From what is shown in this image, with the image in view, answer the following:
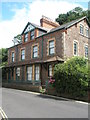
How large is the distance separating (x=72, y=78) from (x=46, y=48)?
28.5 ft

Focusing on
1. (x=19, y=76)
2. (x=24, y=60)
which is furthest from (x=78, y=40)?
(x=19, y=76)

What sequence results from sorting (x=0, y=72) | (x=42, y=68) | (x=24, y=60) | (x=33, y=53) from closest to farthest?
(x=42, y=68), (x=33, y=53), (x=24, y=60), (x=0, y=72)

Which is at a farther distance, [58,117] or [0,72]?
[0,72]

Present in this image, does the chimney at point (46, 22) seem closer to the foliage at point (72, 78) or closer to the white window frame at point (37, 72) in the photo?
the white window frame at point (37, 72)

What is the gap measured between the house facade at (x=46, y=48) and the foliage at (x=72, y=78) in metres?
3.75

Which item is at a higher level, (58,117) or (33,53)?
(33,53)

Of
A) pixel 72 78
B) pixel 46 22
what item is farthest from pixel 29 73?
pixel 72 78

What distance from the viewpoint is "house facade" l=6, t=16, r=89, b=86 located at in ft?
61.2

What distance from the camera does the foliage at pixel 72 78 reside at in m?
12.1

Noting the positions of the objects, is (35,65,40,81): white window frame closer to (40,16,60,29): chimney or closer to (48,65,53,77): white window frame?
(48,65,53,77): white window frame

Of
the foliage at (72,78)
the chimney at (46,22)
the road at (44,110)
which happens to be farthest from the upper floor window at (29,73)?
the road at (44,110)

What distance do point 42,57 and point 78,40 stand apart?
5.48 meters

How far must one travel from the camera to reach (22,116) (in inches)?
277

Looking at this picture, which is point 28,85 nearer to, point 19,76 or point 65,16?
point 19,76
